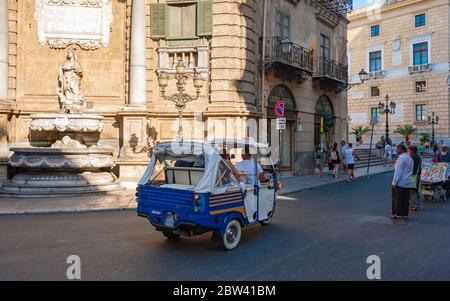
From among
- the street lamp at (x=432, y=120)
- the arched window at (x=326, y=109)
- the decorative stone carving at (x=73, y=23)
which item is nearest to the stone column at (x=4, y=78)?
the decorative stone carving at (x=73, y=23)

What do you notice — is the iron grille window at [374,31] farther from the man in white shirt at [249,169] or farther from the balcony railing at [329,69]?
the man in white shirt at [249,169]

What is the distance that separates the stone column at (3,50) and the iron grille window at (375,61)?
4447 cm

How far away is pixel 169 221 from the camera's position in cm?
716

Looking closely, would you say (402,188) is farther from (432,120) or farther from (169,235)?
(432,120)

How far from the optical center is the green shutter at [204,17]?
58.4 ft

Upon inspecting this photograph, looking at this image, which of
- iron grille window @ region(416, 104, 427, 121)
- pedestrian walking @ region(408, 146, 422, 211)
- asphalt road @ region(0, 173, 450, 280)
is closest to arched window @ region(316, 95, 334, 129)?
pedestrian walking @ region(408, 146, 422, 211)

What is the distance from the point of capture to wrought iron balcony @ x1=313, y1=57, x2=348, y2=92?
24.2m

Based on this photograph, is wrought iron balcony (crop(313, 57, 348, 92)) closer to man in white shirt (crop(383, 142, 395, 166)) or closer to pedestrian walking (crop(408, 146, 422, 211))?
man in white shirt (crop(383, 142, 395, 166))

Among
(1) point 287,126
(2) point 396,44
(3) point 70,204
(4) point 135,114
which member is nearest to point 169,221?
(3) point 70,204

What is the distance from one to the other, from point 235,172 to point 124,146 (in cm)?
1008

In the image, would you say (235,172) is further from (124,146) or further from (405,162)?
(124,146)

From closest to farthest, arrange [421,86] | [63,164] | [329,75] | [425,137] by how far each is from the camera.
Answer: [63,164] < [329,75] < [425,137] < [421,86]

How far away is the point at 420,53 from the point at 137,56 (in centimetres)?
3987

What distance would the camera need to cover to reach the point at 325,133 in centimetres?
2644
